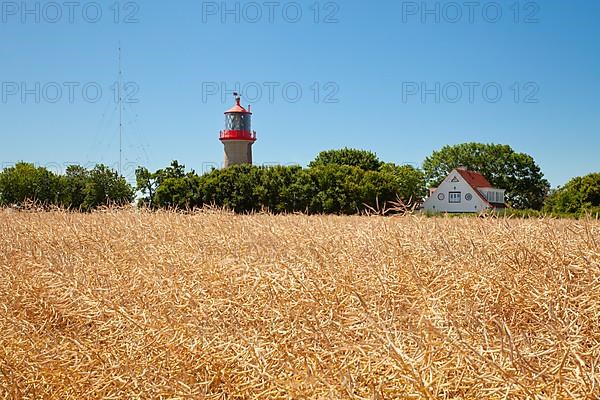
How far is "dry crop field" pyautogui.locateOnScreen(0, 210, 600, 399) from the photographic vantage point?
1.94 meters

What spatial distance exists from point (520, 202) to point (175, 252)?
148 feet

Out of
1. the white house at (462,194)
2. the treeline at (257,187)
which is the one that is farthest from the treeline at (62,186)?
the white house at (462,194)

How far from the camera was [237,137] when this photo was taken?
35812 mm

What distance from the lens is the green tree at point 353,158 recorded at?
40094 millimetres

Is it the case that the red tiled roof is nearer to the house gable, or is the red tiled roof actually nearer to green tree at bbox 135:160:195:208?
the house gable

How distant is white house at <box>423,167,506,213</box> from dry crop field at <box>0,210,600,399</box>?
34.8m

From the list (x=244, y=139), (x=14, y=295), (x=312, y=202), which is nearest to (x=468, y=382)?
(x=14, y=295)

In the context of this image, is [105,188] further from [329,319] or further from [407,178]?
[329,319]

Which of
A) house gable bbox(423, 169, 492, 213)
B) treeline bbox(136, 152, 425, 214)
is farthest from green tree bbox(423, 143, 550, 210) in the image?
treeline bbox(136, 152, 425, 214)

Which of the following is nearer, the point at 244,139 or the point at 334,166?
the point at 334,166

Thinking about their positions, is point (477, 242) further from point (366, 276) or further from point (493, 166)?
point (493, 166)

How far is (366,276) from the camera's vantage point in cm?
332

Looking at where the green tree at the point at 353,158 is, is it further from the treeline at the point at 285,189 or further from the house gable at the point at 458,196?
the treeline at the point at 285,189

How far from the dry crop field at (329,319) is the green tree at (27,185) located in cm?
3190
